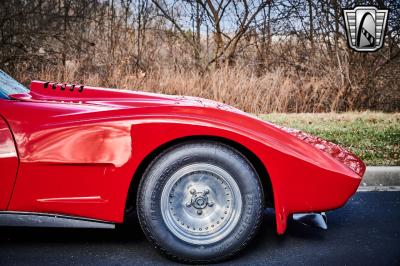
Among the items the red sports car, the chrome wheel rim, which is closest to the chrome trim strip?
the red sports car

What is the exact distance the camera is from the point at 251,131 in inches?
102

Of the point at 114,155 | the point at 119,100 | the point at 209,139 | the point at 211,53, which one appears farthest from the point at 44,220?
the point at 211,53

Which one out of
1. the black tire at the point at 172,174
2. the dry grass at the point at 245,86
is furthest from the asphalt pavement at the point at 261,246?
the dry grass at the point at 245,86

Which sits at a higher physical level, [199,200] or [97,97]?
[97,97]

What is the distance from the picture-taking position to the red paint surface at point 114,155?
8.16ft

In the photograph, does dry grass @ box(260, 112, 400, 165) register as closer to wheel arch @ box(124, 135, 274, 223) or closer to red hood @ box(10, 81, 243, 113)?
Answer: wheel arch @ box(124, 135, 274, 223)

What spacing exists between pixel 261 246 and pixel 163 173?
33.4 inches

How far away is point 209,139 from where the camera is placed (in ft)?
8.56

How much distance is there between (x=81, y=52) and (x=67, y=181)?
10865 millimetres

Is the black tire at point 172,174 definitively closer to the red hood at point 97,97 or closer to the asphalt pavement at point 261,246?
the asphalt pavement at point 261,246

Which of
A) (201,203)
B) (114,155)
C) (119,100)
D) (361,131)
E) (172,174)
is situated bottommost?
(361,131)

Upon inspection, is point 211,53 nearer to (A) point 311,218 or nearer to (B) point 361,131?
(B) point 361,131

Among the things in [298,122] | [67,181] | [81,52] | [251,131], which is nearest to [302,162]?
[251,131]

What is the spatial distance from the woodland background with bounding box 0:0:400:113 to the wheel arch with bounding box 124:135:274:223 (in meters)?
7.35
